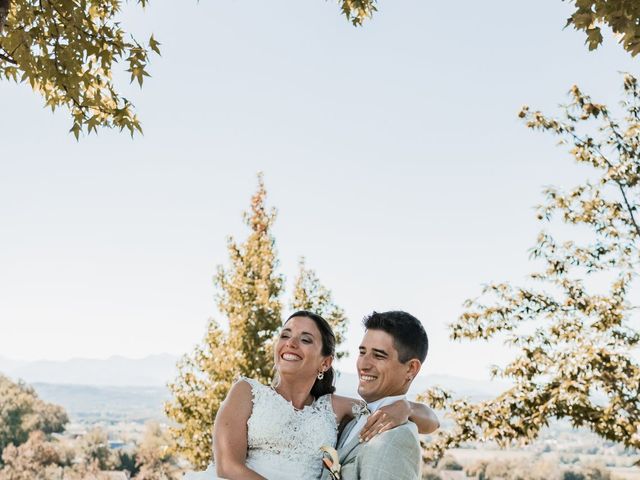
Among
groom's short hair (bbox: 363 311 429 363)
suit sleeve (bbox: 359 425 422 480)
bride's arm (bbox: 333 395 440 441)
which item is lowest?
suit sleeve (bbox: 359 425 422 480)

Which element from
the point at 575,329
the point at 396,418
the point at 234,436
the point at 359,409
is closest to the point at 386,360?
the point at 396,418

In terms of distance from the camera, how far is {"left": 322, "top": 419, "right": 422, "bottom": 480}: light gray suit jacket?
2633 mm

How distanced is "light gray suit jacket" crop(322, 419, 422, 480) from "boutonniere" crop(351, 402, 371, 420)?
12.8 inches

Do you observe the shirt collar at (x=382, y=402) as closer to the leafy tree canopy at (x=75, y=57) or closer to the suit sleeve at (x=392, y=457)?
the suit sleeve at (x=392, y=457)

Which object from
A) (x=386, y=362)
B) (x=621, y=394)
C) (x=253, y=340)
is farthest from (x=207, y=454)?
(x=386, y=362)

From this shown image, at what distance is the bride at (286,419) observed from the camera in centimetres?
339

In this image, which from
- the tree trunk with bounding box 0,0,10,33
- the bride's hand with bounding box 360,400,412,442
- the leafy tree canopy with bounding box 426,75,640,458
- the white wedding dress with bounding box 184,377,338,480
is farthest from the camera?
the leafy tree canopy with bounding box 426,75,640,458

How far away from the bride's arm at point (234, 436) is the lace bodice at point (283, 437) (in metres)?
0.04

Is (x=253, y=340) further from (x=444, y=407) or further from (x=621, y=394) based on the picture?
(x=621, y=394)

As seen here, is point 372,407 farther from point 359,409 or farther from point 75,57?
point 75,57

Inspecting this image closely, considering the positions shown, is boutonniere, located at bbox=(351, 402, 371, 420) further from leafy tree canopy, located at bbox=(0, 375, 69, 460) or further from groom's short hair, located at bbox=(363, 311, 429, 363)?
leafy tree canopy, located at bbox=(0, 375, 69, 460)

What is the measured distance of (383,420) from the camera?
9.29ft

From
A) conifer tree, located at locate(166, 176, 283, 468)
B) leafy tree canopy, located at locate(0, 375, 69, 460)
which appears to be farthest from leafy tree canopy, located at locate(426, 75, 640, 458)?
leafy tree canopy, located at locate(0, 375, 69, 460)

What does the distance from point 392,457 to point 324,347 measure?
3.54 ft
